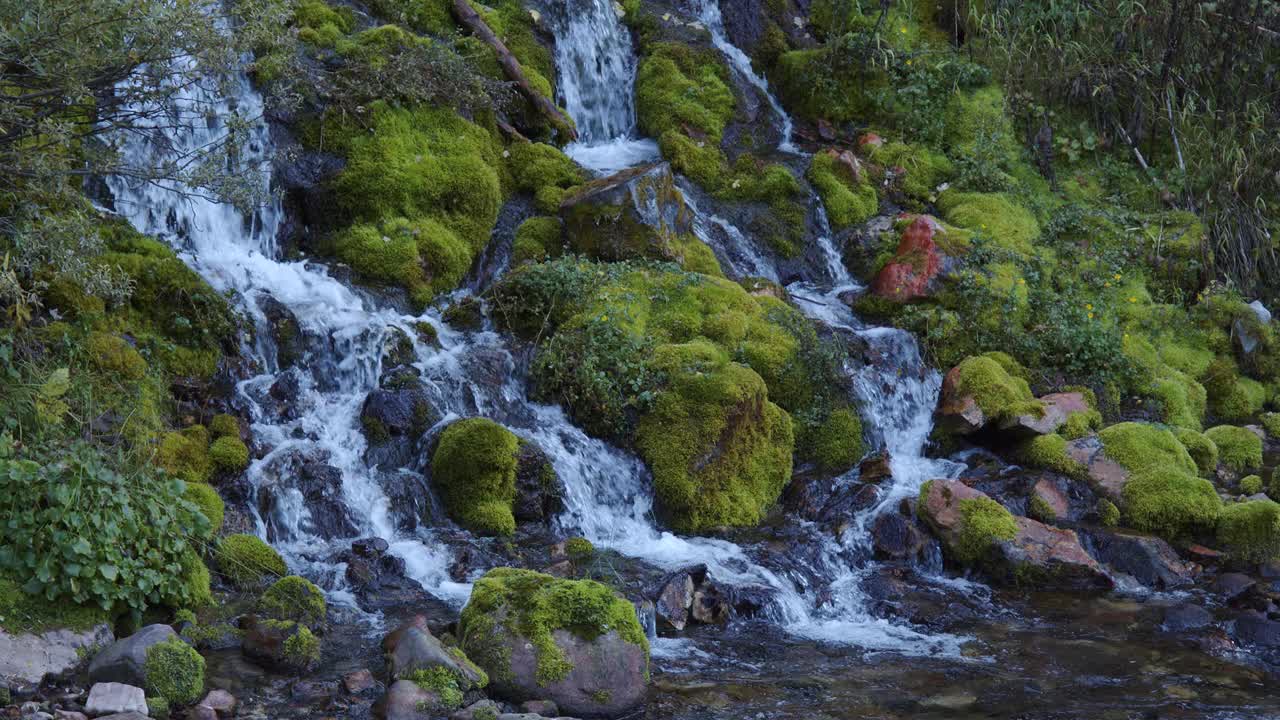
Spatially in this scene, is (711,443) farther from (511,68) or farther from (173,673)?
(511,68)

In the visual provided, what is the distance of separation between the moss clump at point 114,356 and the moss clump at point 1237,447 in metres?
10.6

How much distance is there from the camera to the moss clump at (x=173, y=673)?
5.49 metres

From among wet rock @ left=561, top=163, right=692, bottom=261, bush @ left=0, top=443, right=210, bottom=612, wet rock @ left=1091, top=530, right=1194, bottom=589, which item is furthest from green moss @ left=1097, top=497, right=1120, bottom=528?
bush @ left=0, top=443, right=210, bottom=612

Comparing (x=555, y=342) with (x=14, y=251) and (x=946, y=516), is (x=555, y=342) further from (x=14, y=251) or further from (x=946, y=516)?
(x=14, y=251)

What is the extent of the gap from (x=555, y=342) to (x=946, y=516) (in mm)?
3867

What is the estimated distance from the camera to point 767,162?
1541 centimetres

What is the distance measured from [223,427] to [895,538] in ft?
18.3

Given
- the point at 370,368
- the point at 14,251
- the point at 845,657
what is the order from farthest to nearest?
the point at 370,368
the point at 14,251
the point at 845,657

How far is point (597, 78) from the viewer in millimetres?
16141

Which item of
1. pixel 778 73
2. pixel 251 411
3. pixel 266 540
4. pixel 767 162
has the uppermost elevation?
pixel 778 73

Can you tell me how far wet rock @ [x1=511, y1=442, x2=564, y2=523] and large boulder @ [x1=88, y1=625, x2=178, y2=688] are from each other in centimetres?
354

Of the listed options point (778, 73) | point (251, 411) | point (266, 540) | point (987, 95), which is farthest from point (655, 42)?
point (266, 540)

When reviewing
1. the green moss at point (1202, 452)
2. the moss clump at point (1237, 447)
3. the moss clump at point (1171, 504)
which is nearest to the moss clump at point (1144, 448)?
the moss clump at point (1171, 504)

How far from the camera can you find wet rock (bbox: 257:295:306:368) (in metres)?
9.85
